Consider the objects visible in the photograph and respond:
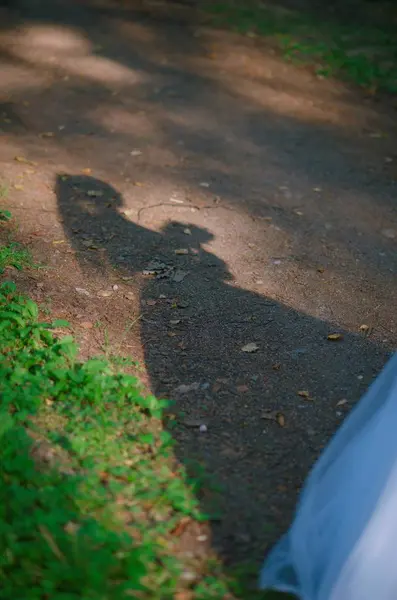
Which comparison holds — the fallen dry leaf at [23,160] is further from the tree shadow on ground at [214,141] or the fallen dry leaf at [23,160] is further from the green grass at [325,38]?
the green grass at [325,38]

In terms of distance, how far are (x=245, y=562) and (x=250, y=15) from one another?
9.54m

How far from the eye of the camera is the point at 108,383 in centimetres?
350

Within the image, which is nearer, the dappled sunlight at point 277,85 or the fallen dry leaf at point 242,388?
the fallen dry leaf at point 242,388

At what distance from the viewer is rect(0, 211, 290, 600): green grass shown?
252cm

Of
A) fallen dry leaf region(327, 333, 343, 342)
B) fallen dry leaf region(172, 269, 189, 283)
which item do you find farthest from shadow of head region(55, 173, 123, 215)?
fallen dry leaf region(327, 333, 343, 342)

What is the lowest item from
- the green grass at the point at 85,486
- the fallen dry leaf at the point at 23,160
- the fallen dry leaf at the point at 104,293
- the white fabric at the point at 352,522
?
the fallen dry leaf at the point at 23,160

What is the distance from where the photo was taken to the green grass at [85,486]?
8.27 ft

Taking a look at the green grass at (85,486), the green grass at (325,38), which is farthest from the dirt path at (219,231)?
the green grass at (325,38)

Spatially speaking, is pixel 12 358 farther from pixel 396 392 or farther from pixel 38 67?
pixel 38 67

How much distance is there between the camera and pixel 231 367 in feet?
13.0

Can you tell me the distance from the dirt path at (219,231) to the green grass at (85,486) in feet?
0.60

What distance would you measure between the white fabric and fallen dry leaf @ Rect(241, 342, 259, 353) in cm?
120

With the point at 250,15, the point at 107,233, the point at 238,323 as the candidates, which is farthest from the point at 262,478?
the point at 250,15

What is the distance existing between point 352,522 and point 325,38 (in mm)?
8735
